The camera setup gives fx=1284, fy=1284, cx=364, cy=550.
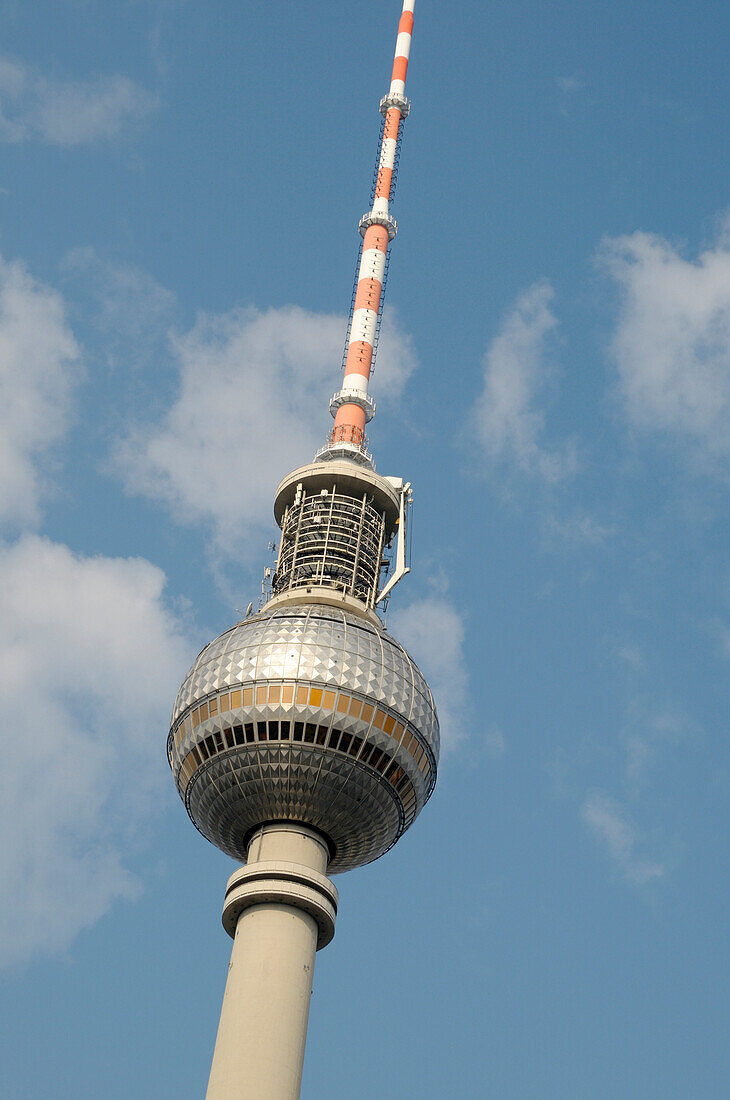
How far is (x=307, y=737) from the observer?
7612 centimetres

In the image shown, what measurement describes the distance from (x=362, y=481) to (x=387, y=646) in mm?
18662

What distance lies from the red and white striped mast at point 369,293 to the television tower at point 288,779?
72.7 feet

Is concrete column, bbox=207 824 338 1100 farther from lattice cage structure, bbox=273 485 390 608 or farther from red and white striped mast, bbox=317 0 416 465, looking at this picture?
red and white striped mast, bbox=317 0 416 465

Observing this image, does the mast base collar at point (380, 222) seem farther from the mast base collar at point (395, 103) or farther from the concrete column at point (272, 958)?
the concrete column at point (272, 958)

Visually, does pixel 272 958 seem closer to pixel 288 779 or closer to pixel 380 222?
pixel 288 779

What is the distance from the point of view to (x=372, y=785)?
7750 centimetres

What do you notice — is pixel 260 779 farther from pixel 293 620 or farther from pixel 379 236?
pixel 379 236

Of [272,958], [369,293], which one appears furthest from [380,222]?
[272,958]

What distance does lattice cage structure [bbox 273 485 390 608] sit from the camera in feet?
302

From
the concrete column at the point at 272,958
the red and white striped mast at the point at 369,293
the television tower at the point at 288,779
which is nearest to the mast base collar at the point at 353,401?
the red and white striped mast at the point at 369,293

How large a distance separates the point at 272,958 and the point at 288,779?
10.2 meters

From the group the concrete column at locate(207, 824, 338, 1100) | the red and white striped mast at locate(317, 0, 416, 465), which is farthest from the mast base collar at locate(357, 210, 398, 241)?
the concrete column at locate(207, 824, 338, 1100)

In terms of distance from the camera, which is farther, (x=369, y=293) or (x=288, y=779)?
(x=369, y=293)

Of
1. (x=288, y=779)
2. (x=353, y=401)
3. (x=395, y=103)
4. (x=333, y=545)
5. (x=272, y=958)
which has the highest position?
(x=395, y=103)
